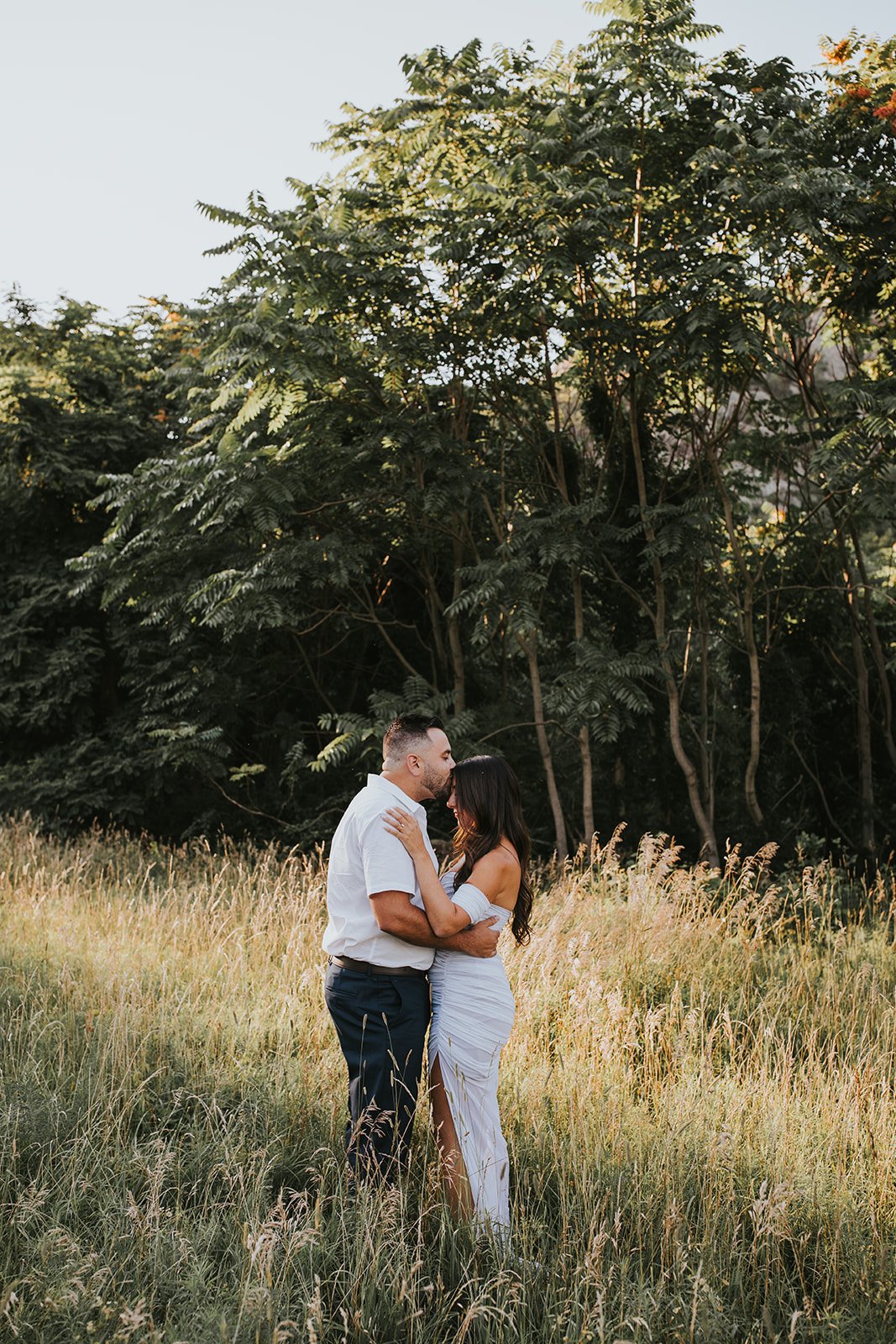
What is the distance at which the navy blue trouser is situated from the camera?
3.84m

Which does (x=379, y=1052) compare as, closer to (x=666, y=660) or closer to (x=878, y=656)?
(x=666, y=660)

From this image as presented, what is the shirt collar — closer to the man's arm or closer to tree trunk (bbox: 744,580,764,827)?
the man's arm

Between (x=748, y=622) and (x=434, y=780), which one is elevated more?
(x=748, y=622)

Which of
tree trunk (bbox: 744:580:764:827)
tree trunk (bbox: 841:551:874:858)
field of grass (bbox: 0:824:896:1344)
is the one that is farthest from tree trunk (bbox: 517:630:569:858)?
tree trunk (bbox: 841:551:874:858)

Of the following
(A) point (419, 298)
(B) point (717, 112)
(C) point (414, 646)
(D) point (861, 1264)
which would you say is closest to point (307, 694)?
(C) point (414, 646)

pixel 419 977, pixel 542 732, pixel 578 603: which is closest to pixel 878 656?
pixel 578 603

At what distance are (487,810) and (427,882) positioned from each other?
41 centimetres

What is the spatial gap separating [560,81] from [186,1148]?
27.9 feet

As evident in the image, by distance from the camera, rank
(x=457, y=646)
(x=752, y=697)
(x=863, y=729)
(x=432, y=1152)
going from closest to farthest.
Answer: (x=432, y=1152)
(x=752, y=697)
(x=457, y=646)
(x=863, y=729)

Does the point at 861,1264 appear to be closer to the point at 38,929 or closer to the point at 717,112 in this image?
the point at 38,929

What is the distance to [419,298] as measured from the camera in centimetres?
925

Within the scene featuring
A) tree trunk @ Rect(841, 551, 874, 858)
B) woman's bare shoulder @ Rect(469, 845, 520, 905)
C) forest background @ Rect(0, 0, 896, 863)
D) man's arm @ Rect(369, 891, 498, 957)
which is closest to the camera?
man's arm @ Rect(369, 891, 498, 957)

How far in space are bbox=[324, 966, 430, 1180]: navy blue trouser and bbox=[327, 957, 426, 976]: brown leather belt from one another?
13 millimetres

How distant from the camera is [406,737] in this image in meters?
4.09
